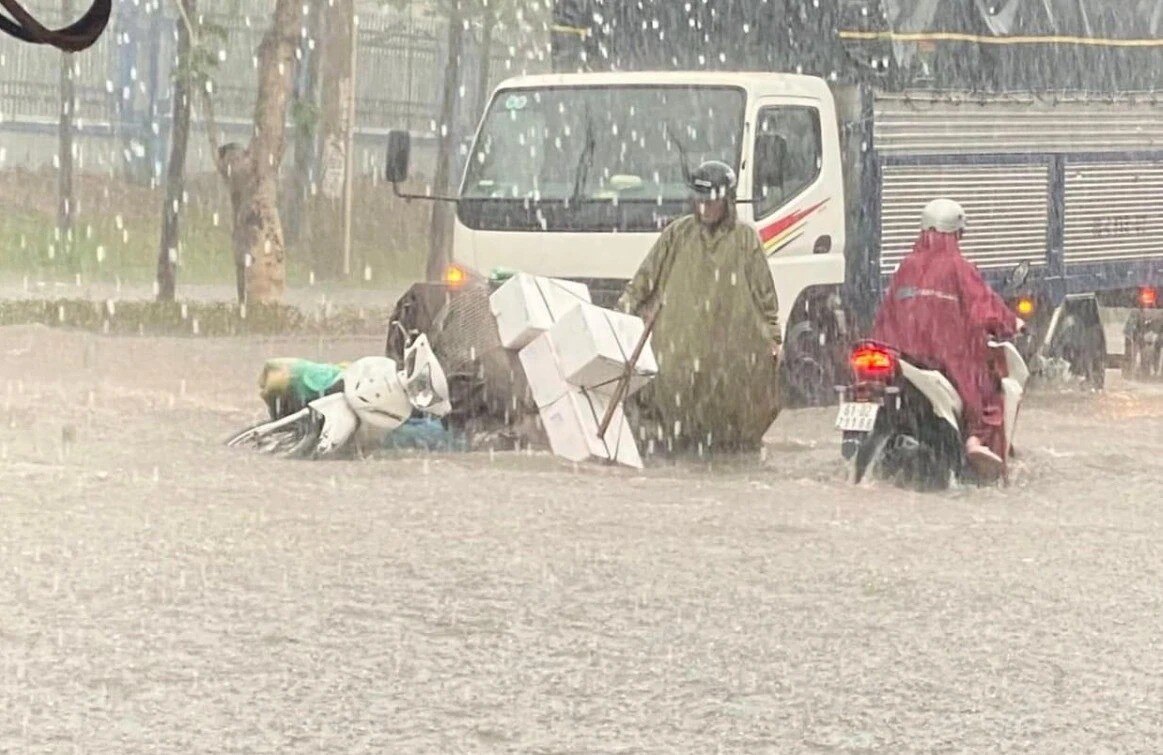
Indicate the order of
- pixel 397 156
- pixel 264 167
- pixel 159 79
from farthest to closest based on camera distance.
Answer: pixel 159 79
pixel 264 167
pixel 397 156

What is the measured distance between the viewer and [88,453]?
13.2 m

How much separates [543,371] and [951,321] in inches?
78.9

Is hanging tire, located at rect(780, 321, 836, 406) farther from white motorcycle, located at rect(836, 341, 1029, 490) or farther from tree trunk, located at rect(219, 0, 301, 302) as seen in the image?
tree trunk, located at rect(219, 0, 301, 302)

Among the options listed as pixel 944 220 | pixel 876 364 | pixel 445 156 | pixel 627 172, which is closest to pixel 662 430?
pixel 876 364

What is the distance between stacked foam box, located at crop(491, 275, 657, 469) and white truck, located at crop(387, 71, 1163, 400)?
4.07 ft

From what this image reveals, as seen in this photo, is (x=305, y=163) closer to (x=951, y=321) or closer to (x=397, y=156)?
(x=397, y=156)

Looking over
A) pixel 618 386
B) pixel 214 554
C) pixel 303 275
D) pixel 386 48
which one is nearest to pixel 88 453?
pixel 618 386

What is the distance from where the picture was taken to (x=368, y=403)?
12.9m

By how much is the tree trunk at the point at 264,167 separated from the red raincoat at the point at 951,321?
37.2 ft

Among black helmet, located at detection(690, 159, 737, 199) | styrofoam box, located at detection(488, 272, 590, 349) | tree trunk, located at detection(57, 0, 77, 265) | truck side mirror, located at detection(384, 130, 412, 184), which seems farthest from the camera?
tree trunk, located at detection(57, 0, 77, 265)

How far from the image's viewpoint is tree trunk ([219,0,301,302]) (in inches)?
915

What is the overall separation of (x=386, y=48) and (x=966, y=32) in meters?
25.1

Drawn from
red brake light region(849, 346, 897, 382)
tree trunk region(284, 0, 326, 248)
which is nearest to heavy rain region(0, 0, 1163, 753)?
red brake light region(849, 346, 897, 382)

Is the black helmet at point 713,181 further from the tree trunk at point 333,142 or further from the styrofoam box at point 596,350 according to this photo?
the tree trunk at point 333,142
